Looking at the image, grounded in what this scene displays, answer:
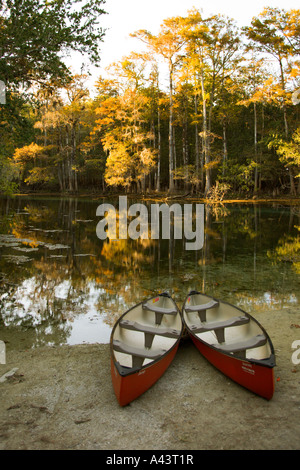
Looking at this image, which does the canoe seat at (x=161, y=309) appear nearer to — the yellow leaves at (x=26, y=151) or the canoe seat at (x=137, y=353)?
the canoe seat at (x=137, y=353)

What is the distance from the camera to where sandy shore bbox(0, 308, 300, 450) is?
328 centimetres

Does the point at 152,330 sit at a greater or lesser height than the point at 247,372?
greater

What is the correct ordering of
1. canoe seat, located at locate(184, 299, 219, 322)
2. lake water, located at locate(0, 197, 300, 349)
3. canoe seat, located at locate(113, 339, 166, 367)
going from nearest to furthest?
canoe seat, located at locate(113, 339, 166, 367) < canoe seat, located at locate(184, 299, 219, 322) < lake water, located at locate(0, 197, 300, 349)

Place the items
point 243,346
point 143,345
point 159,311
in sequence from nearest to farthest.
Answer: point 243,346 < point 143,345 < point 159,311

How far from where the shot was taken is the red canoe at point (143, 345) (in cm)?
377

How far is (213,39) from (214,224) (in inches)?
705

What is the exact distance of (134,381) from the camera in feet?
12.4

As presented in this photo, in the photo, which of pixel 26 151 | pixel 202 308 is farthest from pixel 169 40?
pixel 202 308

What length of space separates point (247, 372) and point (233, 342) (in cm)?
111

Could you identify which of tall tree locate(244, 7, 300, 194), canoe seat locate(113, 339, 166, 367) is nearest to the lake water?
canoe seat locate(113, 339, 166, 367)

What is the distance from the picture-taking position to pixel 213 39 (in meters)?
27.6

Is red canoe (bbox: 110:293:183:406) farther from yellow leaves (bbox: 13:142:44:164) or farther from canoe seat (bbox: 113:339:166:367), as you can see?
yellow leaves (bbox: 13:142:44:164)

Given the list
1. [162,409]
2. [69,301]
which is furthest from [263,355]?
[69,301]

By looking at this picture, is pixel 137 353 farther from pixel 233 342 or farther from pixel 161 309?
pixel 233 342
